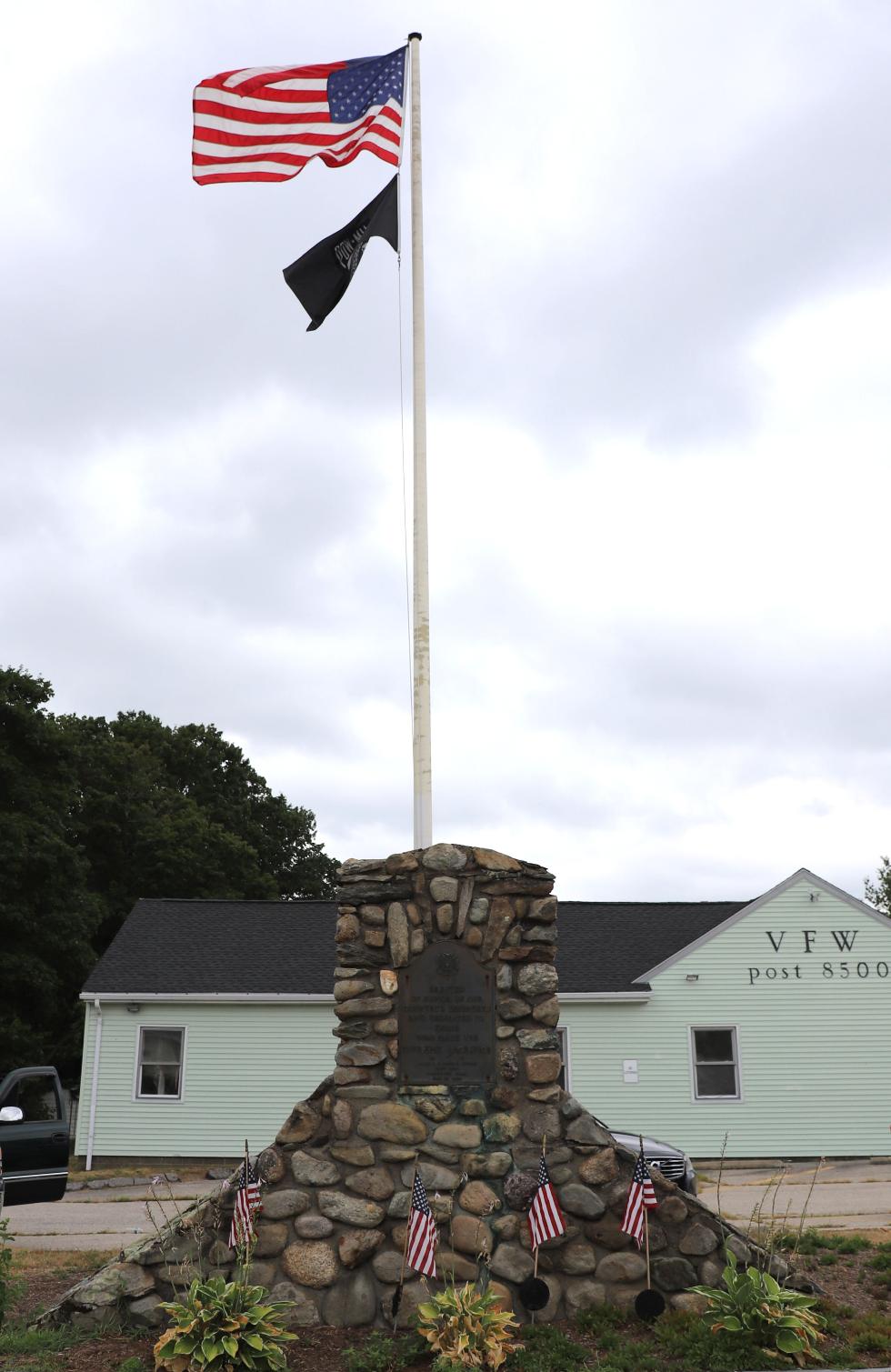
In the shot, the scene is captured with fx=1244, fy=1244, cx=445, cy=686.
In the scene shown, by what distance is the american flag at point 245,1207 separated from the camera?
7.68m

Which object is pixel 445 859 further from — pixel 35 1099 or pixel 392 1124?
pixel 35 1099

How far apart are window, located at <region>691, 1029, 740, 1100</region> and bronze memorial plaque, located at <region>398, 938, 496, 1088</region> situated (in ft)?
44.3

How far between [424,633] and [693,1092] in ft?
43.1

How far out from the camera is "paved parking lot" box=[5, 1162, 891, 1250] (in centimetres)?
1237

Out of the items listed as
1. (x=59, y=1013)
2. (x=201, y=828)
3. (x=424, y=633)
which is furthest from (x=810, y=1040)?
(x=201, y=828)

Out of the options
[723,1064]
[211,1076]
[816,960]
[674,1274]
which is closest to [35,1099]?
[211,1076]

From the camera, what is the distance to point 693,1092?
20391 mm

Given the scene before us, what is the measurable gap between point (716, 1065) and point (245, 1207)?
47.2 ft

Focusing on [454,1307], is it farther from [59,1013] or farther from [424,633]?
[59,1013]

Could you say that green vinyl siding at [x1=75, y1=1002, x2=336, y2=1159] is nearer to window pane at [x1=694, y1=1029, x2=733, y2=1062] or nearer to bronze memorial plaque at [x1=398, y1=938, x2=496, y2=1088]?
window pane at [x1=694, y1=1029, x2=733, y2=1062]

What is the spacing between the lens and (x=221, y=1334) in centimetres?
688

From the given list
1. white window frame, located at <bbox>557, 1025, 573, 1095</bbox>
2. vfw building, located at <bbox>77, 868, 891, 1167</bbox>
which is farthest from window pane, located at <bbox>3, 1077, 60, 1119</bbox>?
white window frame, located at <bbox>557, 1025, 573, 1095</bbox>

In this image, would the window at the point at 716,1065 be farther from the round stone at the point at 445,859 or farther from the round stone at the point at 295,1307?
the round stone at the point at 295,1307

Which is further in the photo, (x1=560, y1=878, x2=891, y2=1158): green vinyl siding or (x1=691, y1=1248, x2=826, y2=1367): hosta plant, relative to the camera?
(x1=560, y1=878, x2=891, y2=1158): green vinyl siding
